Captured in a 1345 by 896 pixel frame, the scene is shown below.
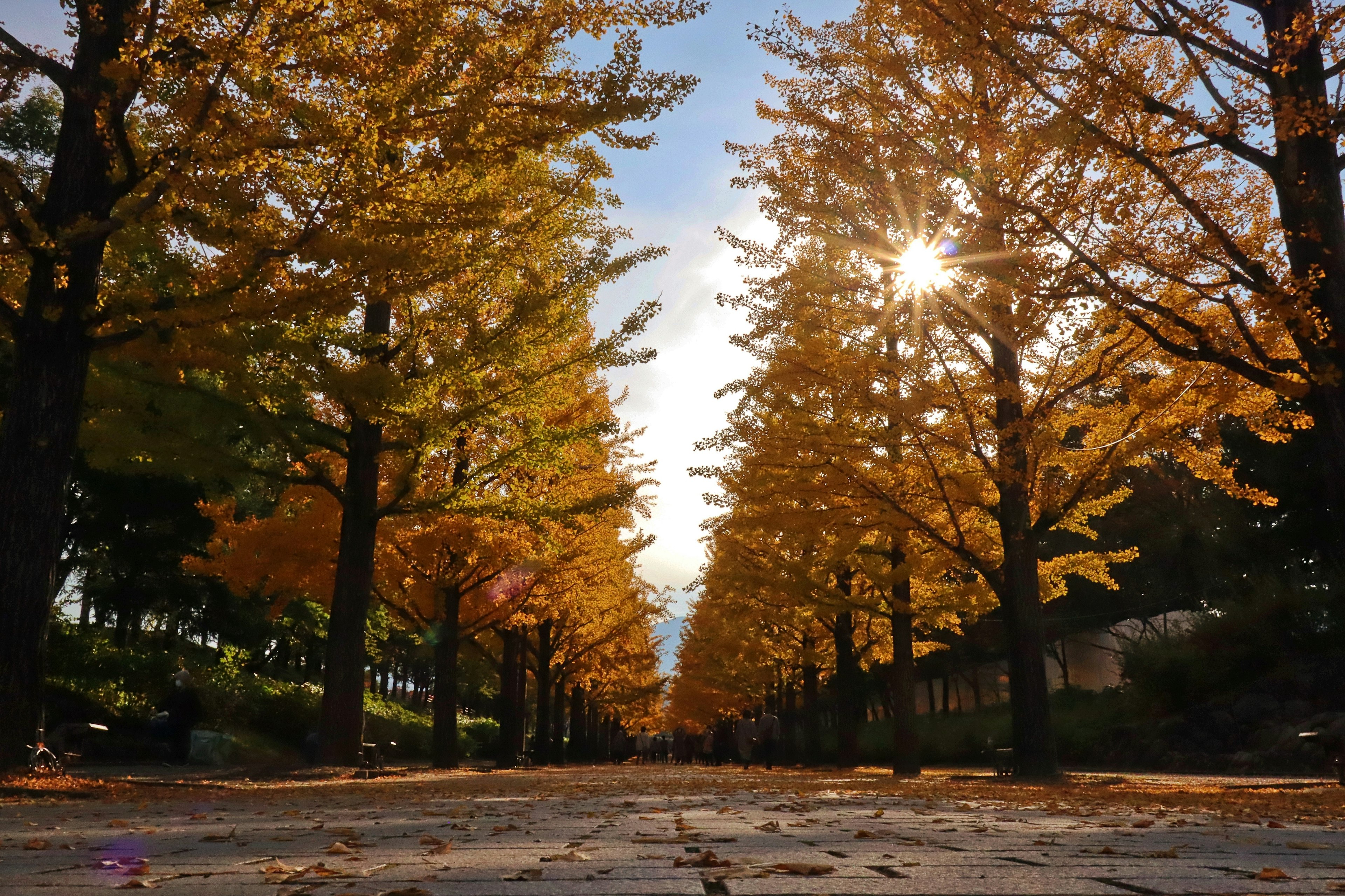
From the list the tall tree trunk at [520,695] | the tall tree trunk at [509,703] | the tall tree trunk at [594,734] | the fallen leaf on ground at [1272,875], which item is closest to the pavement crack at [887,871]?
the fallen leaf on ground at [1272,875]

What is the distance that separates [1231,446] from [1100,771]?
8303mm

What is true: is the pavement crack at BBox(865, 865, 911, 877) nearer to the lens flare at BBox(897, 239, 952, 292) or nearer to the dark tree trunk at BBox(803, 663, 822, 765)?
the lens flare at BBox(897, 239, 952, 292)

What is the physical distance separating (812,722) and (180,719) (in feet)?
52.1

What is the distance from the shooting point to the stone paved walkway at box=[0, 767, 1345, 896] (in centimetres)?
257

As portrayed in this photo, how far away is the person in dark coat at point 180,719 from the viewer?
1497 cm

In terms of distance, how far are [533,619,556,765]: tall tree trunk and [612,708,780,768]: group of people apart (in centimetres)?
521

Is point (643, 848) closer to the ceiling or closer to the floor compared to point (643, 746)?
closer to the ceiling

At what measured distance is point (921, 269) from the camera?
35.7 ft

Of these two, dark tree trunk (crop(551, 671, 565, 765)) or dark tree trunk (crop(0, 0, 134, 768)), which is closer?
dark tree trunk (crop(0, 0, 134, 768))

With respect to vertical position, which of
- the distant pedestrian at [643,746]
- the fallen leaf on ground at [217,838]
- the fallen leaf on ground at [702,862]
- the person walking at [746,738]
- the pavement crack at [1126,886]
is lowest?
the distant pedestrian at [643,746]

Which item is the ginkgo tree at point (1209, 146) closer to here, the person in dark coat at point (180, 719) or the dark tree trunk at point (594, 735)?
the person in dark coat at point (180, 719)

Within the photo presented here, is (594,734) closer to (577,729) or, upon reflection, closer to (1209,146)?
(577,729)

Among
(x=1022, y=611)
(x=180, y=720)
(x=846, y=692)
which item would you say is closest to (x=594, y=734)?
(x=846, y=692)

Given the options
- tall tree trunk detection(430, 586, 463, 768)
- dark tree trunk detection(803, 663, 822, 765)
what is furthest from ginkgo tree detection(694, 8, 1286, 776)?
dark tree trunk detection(803, 663, 822, 765)
